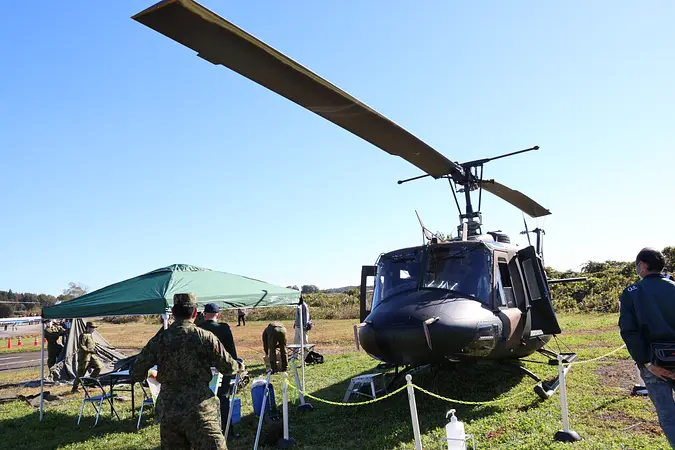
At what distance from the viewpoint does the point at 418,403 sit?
23.8 feet

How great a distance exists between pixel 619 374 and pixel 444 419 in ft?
13.9

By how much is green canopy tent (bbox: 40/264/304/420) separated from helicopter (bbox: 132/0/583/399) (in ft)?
7.34

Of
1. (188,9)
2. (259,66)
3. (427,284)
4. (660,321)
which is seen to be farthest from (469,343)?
(188,9)

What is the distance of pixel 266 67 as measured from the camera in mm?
4367

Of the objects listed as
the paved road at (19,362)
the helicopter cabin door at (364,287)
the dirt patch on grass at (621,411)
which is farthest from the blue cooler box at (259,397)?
the paved road at (19,362)

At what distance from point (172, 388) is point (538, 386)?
5188 mm

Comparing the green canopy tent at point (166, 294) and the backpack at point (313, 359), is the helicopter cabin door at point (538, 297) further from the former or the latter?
the backpack at point (313, 359)

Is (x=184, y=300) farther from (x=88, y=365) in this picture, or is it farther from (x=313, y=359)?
(x=313, y=359)

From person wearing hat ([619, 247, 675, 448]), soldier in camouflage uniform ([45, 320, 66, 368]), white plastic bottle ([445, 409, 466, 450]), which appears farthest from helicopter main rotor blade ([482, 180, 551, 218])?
soldier in camouflage uniform ([45, 320, 66, 368])

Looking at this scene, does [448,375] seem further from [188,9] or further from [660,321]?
[188,9]

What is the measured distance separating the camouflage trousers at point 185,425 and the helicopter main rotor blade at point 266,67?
2835 mm

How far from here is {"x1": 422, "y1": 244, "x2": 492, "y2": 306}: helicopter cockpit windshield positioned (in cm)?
682

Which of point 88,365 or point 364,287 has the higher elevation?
point 364,287

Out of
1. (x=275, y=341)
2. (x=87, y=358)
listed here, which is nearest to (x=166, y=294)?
(x=275, y=341)
